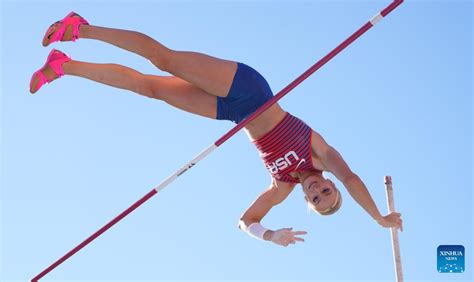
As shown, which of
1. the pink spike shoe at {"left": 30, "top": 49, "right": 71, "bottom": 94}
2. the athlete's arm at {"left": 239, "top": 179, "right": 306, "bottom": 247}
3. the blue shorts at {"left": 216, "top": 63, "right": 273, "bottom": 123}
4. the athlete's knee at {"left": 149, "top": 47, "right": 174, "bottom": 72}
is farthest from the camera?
the athlete's arm at {"left": 239, "top": 179, "right": 306, "bottom": 247}

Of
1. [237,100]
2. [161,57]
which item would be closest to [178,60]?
[161,57]

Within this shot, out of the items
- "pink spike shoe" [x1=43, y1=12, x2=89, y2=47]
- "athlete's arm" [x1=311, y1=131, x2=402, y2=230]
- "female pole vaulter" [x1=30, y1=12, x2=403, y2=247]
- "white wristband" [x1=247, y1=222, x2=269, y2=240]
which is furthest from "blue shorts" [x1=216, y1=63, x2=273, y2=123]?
"pink spike shoe" [x1=43, y1=12, x2=89, y2=47]

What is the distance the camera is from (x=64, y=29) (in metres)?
8.88

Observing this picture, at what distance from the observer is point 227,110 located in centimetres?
920

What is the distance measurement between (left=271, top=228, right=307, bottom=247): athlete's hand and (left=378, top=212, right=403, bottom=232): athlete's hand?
40.5 inches

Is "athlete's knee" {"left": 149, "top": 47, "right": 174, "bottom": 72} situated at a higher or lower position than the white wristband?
higher

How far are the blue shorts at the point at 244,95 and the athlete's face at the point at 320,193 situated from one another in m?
0.86

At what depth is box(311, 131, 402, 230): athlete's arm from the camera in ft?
29.1

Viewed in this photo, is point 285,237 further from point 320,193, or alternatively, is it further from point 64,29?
point 64,29

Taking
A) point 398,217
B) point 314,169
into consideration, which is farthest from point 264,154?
point 398,217

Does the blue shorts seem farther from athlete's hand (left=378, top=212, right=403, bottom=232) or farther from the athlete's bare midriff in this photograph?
athlete's hand (left=378, top=212, right=403, bottom=232)

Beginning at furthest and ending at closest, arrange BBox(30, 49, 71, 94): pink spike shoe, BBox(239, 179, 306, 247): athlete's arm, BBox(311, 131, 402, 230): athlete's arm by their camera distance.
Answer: BBox(239, 179, 306, 247): athlete's arm, BBox(30, 49, 71, 94): pink spike shoe, BBox(311, 131, 402, 230): athlete's arm

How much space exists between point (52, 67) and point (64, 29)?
0.44 m

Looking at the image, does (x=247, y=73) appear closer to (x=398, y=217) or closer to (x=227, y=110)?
(x=227, y=110)
